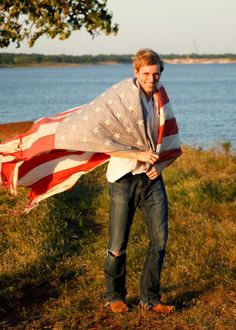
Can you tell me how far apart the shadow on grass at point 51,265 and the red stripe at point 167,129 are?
1.96 metres

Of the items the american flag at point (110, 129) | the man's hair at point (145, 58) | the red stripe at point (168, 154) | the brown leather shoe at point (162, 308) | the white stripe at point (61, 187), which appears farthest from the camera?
the white stripe at point (61, 187)

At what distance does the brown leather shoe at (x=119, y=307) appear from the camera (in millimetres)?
5762

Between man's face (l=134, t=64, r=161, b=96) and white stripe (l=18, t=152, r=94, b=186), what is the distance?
4.27ft

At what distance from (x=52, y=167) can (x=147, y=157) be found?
5.25 feet

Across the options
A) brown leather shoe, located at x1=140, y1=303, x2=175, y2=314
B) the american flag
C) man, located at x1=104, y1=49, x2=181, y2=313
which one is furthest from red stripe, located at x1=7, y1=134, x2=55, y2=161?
brown leather shoe, located at x1=140, y1=303, x2=175, y2=314

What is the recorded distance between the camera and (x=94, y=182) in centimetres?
1182

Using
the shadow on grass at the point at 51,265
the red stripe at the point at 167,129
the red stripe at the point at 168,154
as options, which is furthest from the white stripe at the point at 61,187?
the red stripe at the point at 167,129

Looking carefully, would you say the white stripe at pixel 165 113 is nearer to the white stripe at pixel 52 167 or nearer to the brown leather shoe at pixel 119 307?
the white stripe at pixel 52 167

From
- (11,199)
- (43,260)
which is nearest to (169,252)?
(43,260)

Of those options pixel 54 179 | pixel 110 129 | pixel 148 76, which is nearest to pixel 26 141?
pixel 54 179

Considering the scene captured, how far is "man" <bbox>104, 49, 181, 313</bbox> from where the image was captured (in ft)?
17.1

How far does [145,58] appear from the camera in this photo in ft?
16.7

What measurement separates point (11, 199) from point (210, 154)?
5862mm

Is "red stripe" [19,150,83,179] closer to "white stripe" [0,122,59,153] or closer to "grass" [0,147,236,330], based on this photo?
"white stripe" [0,122,59,153]
